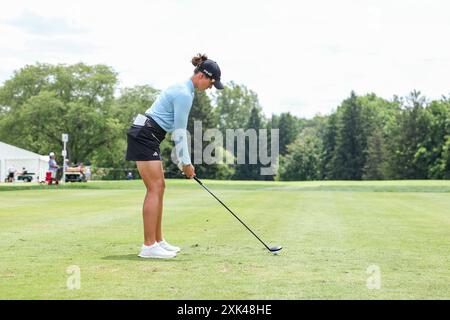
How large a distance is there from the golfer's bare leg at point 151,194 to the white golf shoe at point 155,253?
67 mm

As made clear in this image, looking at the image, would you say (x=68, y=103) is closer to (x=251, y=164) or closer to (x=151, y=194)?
(x=251, y=164)

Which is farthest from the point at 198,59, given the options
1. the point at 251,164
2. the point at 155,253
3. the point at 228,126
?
the point at 228,126

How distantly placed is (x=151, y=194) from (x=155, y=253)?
76 centimetres

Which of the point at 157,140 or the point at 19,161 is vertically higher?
the point at 157,140

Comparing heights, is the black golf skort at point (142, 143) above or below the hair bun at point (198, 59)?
below

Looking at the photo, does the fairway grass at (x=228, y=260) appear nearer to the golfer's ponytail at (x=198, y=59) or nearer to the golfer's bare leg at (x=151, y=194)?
→ the golfer's bare leg at (x=151, y=194)

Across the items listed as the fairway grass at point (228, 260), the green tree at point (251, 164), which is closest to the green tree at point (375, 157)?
the green tree at point (251, 164)

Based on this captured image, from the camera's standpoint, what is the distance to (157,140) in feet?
28.9

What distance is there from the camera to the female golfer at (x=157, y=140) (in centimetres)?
858

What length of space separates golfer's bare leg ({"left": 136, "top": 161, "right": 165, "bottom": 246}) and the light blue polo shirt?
14.6 inches

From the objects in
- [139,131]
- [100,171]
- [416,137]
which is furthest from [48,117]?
[139,131]

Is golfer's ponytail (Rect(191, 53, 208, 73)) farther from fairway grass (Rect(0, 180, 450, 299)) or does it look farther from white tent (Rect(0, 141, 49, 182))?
white tent (Rect(0, 141, 49, 182))

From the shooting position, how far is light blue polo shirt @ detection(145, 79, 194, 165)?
855 cm
